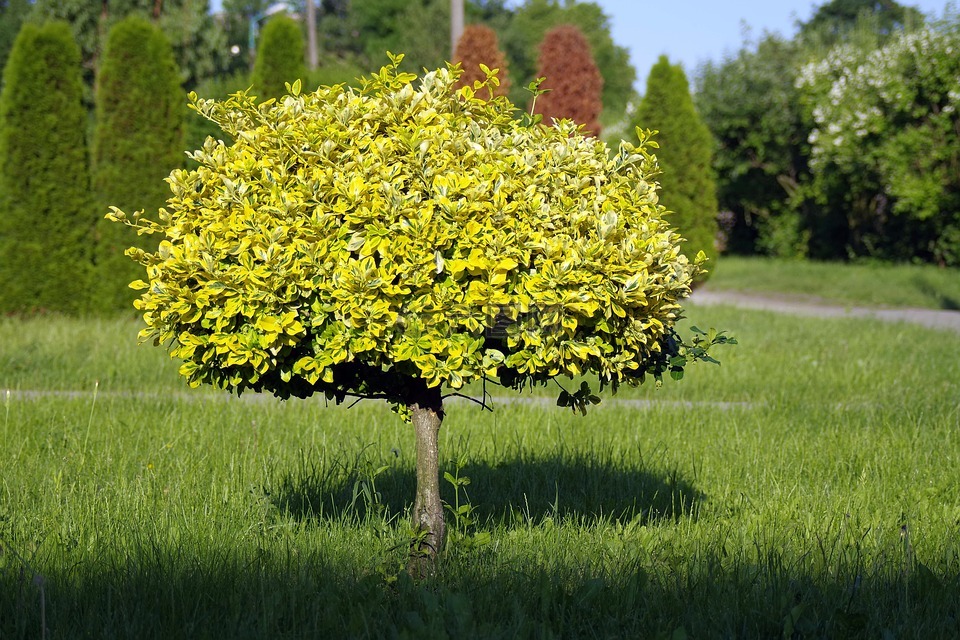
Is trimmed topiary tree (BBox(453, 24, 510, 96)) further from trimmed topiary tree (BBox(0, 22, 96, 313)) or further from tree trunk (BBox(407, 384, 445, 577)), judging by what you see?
tree trunk (BBox(407, 384, 445, 577))

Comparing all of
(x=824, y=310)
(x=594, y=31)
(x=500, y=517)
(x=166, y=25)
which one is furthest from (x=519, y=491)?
(x=594, y=31)

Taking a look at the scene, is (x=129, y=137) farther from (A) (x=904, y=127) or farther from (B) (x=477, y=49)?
(A) (x=904, y=127)

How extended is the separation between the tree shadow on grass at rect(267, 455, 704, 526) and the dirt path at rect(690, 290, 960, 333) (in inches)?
341

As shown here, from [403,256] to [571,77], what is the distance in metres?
18.4

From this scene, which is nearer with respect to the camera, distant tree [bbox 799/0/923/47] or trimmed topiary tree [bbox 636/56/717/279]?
trimmed topiary tree [bbox 636/56/717/279]

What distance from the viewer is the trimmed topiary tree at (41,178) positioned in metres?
11.9

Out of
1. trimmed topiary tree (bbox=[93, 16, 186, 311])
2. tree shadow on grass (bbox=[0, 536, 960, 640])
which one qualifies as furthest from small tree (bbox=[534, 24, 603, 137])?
tree shadow on grass (bbox=[0, 536, 960, 640])

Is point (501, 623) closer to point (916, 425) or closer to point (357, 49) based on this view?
point (916, 425)

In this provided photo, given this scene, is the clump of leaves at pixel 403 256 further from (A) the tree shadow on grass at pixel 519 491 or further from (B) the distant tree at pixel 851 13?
(B) the distant tree at pixel 851 13

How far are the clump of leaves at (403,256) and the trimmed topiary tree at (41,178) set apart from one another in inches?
362

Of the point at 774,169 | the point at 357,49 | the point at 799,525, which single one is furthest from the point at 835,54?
the point at 357,49

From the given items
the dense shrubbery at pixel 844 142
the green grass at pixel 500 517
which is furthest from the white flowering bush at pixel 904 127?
the green grass at pixel 500 517

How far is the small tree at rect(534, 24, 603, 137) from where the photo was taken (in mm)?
20422

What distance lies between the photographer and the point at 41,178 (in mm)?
11906
